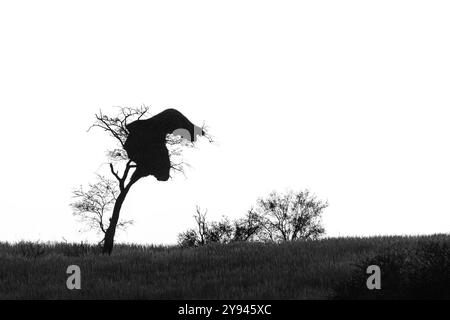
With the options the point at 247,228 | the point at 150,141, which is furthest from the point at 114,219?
the point at 247,228

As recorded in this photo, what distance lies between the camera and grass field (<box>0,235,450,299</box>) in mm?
15672

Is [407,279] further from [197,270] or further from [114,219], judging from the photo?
[114,219]

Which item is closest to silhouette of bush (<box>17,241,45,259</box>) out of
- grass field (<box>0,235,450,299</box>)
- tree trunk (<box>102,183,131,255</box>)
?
grass field (<box>0,235,450,299</box>)

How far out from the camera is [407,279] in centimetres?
1448

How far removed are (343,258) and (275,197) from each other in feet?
94.5

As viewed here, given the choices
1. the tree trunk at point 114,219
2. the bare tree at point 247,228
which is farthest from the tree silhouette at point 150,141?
the bare tree at point 247,228

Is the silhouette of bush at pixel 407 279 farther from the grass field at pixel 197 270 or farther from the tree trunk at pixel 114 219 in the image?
the tree trunk at pixel 114 219

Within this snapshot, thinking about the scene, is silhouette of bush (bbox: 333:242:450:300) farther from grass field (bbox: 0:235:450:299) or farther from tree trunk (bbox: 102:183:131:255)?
tree trunk (bbox: 102:183:131:255)

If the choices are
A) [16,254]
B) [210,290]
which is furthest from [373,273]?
[16,254]

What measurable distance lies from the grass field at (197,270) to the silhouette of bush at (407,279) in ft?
2.44

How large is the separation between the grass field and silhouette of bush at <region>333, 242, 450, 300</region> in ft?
2.44

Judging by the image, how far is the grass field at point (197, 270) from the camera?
51.4 ft
